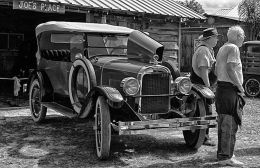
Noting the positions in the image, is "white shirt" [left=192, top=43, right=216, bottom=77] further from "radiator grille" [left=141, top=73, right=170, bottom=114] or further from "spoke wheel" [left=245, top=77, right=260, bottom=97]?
"spoke wheel" [left=245, top=77, right=260, bottom=97]

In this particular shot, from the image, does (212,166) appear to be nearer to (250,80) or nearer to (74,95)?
(74,95)

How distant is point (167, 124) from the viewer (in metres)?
5.50

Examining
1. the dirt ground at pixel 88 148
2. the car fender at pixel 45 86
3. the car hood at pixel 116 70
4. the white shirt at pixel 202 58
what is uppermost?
the white shirt at pixel 202 58

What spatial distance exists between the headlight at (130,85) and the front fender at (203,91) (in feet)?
3.21

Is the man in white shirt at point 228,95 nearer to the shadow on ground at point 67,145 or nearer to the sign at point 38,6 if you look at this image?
the shadow on ground at point 67,145

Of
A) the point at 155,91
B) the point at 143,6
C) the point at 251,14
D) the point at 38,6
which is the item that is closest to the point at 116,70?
the point at 155,91

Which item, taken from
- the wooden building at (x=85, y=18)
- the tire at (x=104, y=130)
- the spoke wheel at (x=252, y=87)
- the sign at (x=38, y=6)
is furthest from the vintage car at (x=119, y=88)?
the spoke wheel at (x=252, y=87)

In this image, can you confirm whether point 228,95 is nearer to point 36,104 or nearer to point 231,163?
point 231,163

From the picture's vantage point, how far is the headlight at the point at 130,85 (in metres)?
5.55

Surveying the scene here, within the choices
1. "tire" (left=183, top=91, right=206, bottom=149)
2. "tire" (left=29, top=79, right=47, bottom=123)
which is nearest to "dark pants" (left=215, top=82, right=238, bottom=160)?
"tire" (left=183, top=91, right=206, bottom=149)

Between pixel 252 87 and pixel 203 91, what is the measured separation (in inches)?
318

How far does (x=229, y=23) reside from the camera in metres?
26.4

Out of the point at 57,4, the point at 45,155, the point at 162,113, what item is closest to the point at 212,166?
the point at 162,113

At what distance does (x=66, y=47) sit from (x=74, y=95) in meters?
1.73
